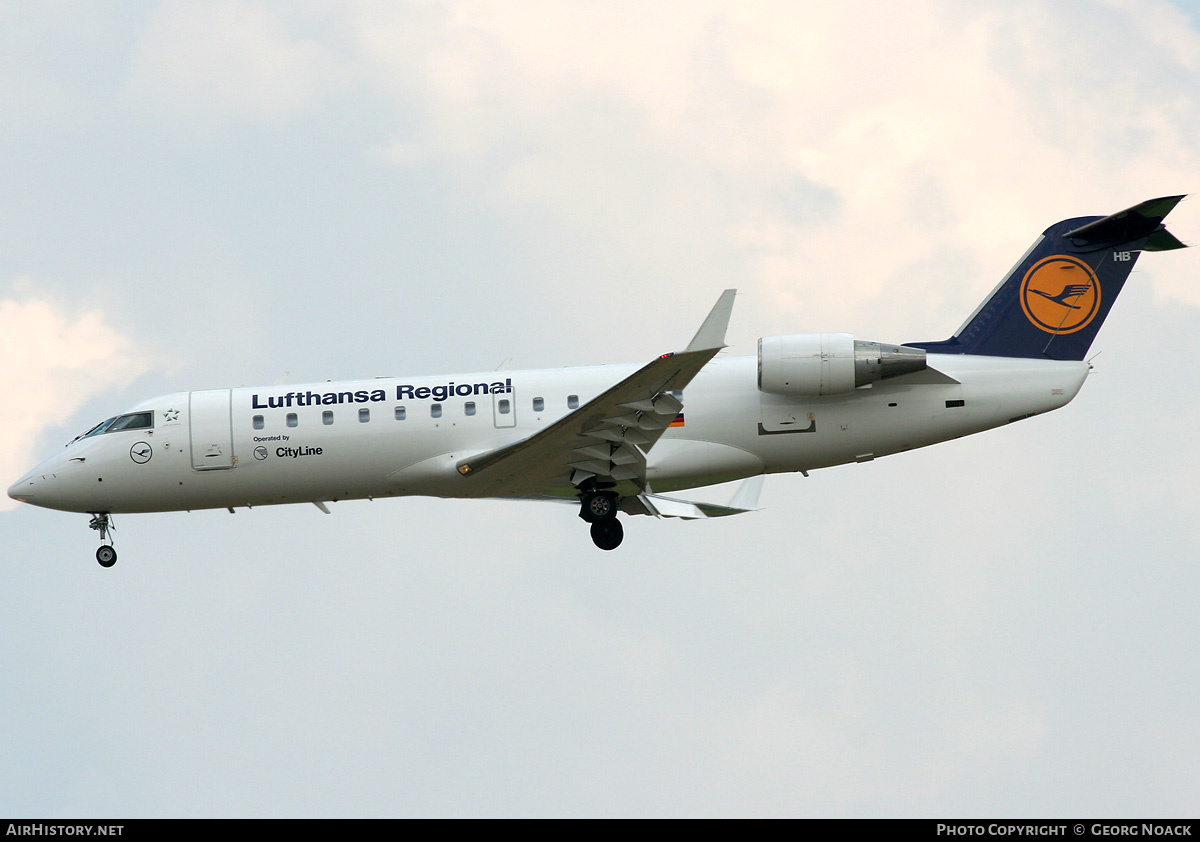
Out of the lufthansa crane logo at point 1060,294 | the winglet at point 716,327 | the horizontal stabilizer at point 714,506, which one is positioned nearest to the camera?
the winglet at point 716,327

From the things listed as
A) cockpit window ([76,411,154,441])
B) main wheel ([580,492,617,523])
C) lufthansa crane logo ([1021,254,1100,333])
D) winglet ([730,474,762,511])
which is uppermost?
lufthansa crane logo ([1021,254,1100,333])

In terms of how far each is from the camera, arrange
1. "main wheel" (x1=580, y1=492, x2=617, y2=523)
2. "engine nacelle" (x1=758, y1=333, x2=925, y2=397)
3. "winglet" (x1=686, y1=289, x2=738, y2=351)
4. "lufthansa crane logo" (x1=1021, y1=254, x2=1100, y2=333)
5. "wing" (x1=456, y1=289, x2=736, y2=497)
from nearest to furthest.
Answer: "winglet" (x1=686, y1=289, x2=738, y2=351), "wing" (x1=456, y1=289, x2=736, y2=497), "engine nacelle" (x1=758, y1=333, x2=925, y2=397), "main wheel" (x1=580, y1=492, x2=617, y2=523), "lufthansa crane logo" (x1=1021, y1=254, x2=1100, y2=333)

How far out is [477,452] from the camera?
24828mm

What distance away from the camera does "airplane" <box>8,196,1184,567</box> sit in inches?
958

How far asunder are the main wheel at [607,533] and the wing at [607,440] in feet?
2.16

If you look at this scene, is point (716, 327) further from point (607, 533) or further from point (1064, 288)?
point (1064, 288)

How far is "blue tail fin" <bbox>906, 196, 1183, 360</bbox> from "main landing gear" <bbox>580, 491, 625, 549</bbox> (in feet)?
20.8

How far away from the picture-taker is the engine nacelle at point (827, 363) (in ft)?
78.9

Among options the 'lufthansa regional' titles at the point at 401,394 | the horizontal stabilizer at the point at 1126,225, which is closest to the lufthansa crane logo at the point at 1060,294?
the horizontal stabilizer at the point at 1126,225

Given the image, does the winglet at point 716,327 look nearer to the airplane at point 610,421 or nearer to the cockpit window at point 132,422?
the airplane at point 610,421

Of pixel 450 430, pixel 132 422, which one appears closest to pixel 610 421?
pixel 450 430

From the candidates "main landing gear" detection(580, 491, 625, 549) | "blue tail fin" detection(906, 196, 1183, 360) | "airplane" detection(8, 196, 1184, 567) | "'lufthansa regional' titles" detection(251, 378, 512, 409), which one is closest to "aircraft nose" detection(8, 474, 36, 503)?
"airplane" detection(8, 196, 1184, 567)

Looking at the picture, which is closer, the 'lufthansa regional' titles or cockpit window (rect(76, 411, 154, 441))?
the 'lufthansa regional' titles

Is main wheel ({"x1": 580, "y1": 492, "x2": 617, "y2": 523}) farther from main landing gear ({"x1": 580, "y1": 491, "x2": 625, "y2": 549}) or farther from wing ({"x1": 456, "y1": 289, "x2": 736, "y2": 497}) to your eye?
wing ({"x1": 456, "y1": 289, "x2": 736, "y2": 497})
